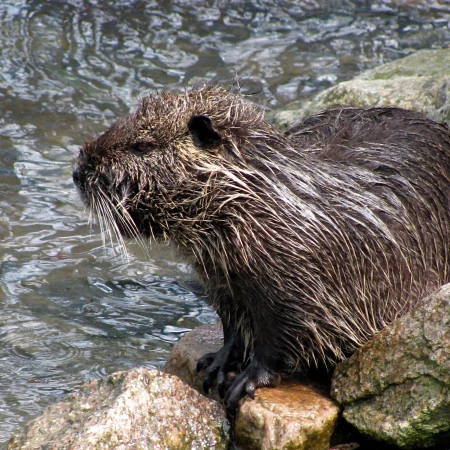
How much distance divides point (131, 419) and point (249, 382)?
2.17 ft

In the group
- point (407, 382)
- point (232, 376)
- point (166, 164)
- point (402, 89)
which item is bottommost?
point (232, 376)

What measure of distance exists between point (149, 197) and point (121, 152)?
270 millimetres

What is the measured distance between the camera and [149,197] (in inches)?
169

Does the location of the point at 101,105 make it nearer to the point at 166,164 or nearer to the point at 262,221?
the point at 166,164

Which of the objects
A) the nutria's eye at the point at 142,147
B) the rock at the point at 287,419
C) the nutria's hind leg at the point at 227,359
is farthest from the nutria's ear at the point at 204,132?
the rock at the point at 287,419

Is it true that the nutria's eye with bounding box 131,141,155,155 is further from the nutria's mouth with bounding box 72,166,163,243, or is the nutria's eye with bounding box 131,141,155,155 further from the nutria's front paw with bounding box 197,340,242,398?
the nutria's front paw with bounding box 197,340,242,398

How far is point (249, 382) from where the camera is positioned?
433 centimetres

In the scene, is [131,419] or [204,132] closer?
[131,419]

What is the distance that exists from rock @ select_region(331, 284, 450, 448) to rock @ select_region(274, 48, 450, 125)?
2.66 metres

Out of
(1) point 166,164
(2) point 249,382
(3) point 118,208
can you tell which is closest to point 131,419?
(2) point 249,382

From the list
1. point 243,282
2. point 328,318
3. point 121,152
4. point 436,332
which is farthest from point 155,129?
point 436,332

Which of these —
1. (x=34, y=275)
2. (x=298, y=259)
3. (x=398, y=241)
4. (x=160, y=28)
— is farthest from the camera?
(x=160, y=28)

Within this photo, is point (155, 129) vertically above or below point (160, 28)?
above

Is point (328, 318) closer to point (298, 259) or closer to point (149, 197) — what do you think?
point (298, 259)
